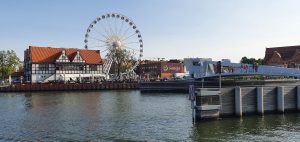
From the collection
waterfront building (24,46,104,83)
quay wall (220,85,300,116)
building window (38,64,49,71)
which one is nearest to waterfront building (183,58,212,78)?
waterfront building (24,46,104,83)

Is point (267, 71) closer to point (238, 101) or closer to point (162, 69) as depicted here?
point (238, 101)

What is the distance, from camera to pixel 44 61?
11956cm

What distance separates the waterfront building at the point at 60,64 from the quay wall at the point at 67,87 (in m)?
10.9

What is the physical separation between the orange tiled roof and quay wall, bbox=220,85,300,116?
87434mm

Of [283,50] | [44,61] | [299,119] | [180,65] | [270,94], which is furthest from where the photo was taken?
[180,65]

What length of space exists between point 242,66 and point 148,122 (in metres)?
42.5

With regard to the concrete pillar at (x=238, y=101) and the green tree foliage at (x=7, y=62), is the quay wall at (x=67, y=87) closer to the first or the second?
the green tree foliage at (x=7, y=62)

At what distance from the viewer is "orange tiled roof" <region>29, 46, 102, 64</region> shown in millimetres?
119562

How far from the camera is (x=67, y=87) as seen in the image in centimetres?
11006

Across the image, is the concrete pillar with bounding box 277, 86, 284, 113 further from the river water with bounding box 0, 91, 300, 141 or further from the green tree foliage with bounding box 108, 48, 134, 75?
the green tree foliage with bounding box 108, 48, 134, 75

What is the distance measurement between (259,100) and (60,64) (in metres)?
89.4

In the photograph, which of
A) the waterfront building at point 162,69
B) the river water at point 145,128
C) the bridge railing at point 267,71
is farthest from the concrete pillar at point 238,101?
the waterfront building at point 162,69

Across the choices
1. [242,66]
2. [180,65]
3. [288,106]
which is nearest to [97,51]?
[180,65]

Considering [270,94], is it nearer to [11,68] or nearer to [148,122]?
[148,122]
